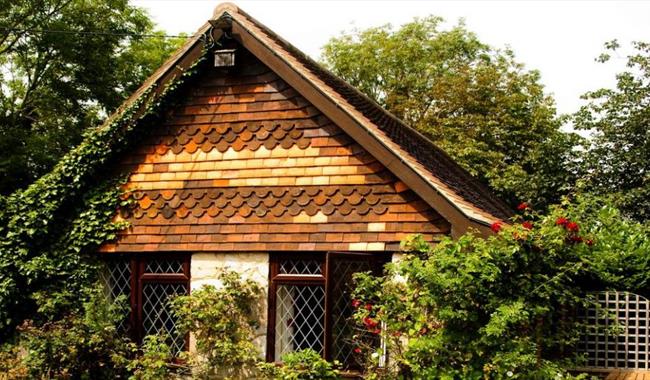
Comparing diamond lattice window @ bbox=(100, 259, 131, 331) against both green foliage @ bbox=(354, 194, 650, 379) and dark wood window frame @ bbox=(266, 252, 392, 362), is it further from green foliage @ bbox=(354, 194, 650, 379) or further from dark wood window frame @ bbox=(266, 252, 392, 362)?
green foliage @ bbox=(354, 194, 650, 379)

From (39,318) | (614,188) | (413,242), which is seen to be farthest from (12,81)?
(413,242)

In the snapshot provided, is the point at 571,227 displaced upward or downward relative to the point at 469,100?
downward

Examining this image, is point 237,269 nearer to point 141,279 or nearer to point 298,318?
point 298,318

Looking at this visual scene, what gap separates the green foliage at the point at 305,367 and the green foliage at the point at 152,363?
182cm

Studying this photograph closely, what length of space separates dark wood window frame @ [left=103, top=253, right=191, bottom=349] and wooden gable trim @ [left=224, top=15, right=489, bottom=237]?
2.98 meters

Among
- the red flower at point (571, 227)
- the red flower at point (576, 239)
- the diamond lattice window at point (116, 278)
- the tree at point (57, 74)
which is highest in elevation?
the tree at point (57, 74)

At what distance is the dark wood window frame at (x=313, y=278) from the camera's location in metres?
9.70

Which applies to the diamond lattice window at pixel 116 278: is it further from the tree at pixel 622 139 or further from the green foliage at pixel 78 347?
the tree at pixel 622 139

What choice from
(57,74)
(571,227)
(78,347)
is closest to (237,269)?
(78,347)

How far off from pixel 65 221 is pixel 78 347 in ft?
6.97

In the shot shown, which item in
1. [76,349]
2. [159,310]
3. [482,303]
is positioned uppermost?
[482,303]

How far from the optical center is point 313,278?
1044cm

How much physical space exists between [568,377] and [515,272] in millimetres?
1265

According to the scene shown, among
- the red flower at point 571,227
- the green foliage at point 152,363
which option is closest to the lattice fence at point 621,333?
the red flower at point 571,227
